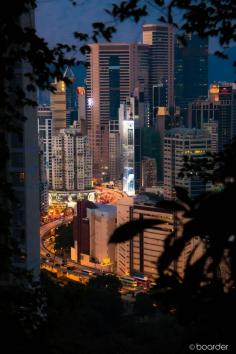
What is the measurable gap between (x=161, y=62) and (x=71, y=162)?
67.4ft

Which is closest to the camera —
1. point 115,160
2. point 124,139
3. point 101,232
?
point 101,232

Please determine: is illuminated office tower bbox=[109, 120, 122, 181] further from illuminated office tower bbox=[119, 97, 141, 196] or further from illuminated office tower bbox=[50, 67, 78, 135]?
illuminated office tower bbox=[50, 67, 78, 135]

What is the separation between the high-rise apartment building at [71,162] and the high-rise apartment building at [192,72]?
762 inches

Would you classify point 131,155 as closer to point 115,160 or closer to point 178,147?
point 115,160

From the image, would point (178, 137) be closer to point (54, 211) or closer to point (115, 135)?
point (54, 211)

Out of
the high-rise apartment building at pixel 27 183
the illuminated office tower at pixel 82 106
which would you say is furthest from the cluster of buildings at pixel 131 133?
the high-rise apartment building at pixel 27 183

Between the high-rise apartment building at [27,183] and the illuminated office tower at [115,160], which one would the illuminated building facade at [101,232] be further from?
the illuminated office tower at [115,160]

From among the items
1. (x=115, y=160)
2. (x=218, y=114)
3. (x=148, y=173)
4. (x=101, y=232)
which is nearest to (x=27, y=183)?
(x=101, y=232)

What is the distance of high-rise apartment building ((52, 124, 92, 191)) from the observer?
83.8 ft

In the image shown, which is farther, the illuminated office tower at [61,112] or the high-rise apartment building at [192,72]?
the high-rise apartment building at [192,72]

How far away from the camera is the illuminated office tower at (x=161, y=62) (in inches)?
1588

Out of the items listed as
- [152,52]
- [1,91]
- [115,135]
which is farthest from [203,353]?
[152,52]

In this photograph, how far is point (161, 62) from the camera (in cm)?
4384

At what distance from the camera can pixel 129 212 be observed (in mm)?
14219
